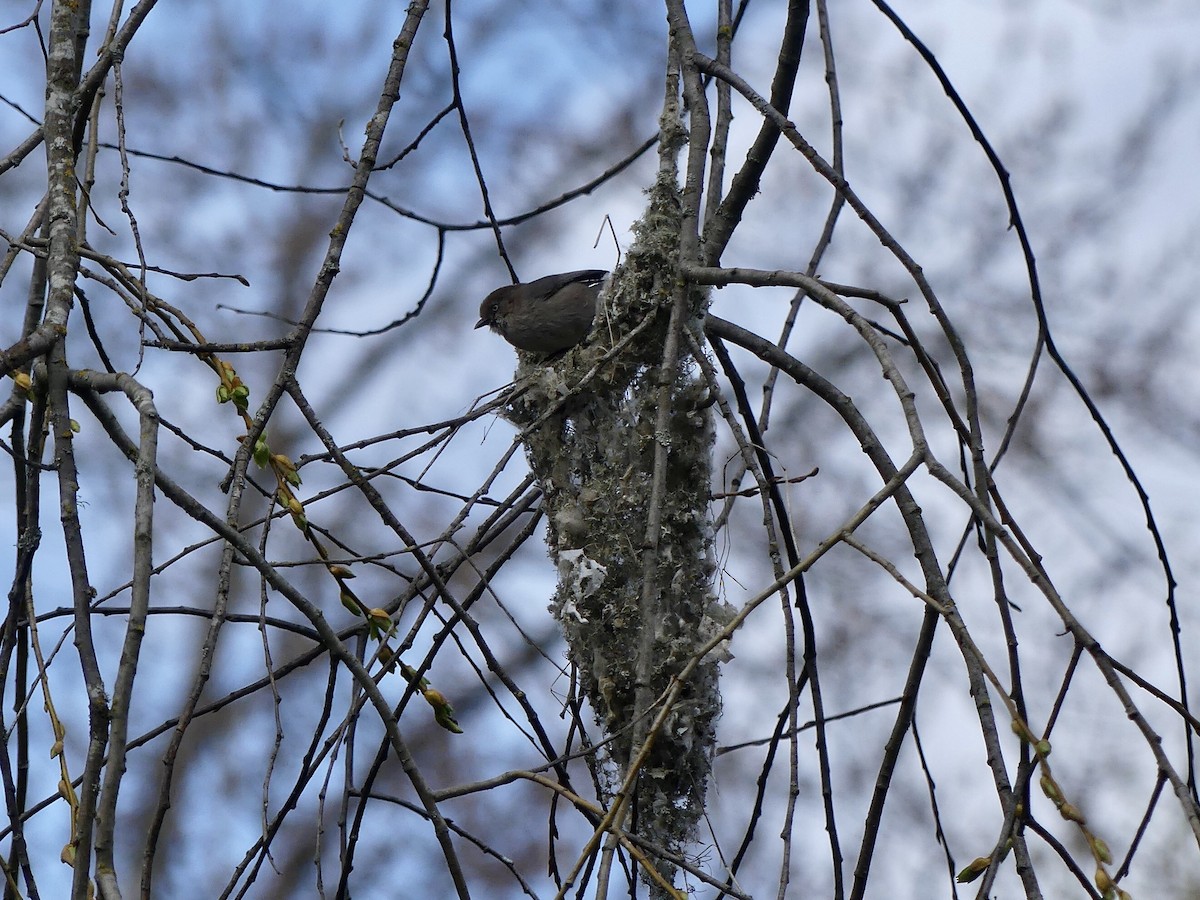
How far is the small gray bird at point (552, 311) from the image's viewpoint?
3947 mm

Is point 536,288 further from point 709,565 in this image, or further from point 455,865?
point 455,865

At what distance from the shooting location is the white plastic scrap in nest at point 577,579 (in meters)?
3.03

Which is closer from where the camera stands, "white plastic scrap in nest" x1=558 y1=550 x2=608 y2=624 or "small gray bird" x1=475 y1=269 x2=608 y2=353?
"white plastic scrap in nest" x1=558 y1=550 x2=608 y2=624

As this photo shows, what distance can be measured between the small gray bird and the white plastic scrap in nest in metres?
0.98

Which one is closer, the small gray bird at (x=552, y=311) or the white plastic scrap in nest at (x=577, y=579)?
the white plastic scrap in nest at (x=577, y=579)

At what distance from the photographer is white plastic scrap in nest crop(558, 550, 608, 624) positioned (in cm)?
303

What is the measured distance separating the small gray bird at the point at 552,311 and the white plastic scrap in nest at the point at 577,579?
98cm

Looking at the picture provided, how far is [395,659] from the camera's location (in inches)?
101

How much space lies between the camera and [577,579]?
3035mm

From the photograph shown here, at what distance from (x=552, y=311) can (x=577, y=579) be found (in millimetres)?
1208

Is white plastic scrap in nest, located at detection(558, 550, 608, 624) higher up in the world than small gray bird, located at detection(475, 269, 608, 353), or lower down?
lower down

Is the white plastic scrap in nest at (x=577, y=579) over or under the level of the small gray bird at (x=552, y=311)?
under

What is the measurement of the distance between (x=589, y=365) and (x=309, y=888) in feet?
26.9

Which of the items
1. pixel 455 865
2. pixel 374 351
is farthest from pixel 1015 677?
pixel 374 351
